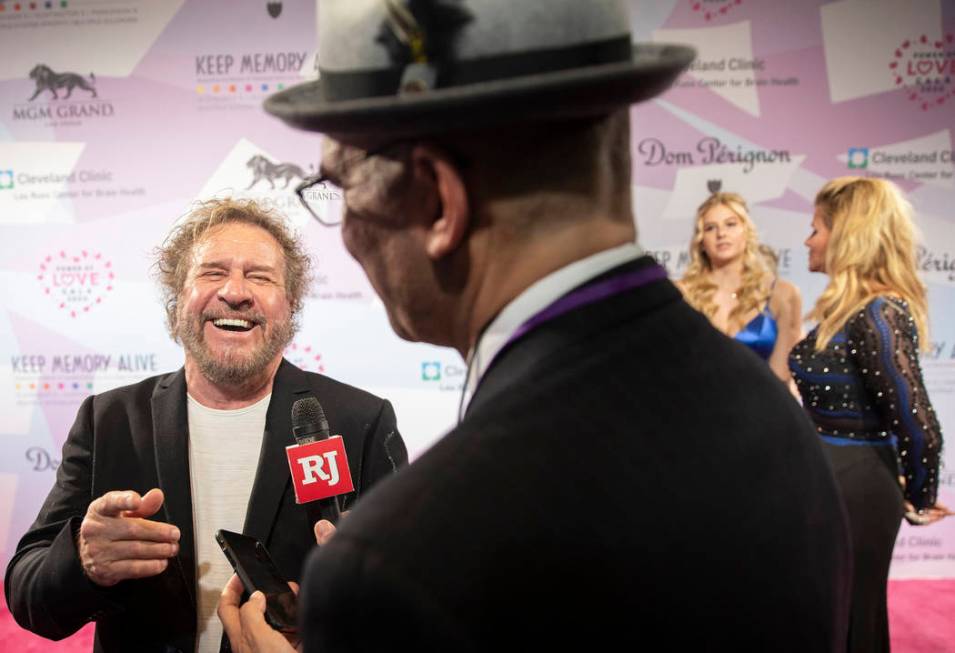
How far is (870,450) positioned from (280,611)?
7.57 ft

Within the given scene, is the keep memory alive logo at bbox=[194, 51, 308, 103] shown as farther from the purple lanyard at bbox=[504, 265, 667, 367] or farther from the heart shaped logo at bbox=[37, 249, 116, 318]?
the purple lanyard at bbox=[504, 265, 667, 367]

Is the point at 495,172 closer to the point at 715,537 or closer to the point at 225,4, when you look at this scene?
the point at 715,537

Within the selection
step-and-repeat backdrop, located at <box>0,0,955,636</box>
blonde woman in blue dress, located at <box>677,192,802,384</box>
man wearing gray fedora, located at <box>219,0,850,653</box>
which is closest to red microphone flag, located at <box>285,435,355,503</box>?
man wearing gray fedora, located at <box>219,0,850,653</box>

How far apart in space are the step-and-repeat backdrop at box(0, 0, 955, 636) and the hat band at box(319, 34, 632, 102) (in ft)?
11.3

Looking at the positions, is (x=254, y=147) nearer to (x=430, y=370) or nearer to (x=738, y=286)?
(x=430, y=370)

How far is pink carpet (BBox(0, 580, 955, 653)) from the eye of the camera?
11.2ft

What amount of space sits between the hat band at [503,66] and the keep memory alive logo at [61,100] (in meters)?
3.84

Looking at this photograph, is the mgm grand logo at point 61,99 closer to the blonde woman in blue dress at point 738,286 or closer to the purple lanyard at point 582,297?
the blonde woman in blue dress at point 738,286

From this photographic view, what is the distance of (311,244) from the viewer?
4258 mm

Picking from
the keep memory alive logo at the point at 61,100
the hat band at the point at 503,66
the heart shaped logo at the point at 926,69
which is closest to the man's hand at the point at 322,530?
the hat band at the point at 503,66

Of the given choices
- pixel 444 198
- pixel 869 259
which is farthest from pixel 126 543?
pixel 869 259

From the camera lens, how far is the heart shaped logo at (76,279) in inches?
165

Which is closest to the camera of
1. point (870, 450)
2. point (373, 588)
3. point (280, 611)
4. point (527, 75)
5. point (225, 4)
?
point (373, 588)

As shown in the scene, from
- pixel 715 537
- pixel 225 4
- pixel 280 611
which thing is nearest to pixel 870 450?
pixel 280 611
